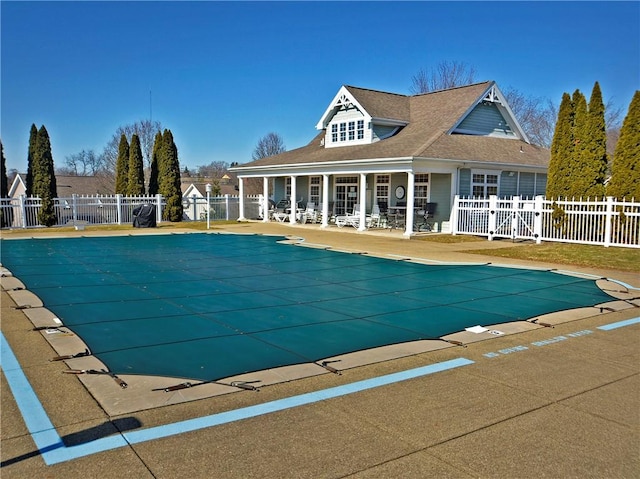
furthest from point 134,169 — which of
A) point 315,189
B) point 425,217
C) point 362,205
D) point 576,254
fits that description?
point 576,254

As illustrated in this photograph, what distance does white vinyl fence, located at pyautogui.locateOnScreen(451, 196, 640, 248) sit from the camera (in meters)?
15.1

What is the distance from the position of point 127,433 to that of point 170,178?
25.7 m

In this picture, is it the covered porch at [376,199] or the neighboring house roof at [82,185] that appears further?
the neighboring house roof at [82,185]

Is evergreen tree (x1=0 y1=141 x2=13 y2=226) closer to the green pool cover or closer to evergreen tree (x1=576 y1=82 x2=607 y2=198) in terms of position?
the green pool cover

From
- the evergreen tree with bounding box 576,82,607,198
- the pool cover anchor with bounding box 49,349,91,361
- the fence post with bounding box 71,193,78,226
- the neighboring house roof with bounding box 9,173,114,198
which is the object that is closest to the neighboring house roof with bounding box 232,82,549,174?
the evergreen tree with bounding box 576,82,607,198

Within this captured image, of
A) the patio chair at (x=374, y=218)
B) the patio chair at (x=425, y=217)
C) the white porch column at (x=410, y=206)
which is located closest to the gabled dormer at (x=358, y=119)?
the patio chair at (x=374, y=218)

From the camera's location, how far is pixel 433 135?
2181 cm

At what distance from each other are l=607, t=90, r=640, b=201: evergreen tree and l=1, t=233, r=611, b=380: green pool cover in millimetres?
6286

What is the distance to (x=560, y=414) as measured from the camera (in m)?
4.05

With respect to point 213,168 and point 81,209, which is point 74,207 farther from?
point 213,168

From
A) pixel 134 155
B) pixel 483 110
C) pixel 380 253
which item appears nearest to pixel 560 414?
pixel 380 253

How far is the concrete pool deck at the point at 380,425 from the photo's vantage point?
320 centimetres

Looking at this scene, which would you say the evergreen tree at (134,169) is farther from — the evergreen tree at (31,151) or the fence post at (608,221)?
the fence post at (608,221)

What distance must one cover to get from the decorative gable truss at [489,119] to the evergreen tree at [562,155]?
5385 mm
